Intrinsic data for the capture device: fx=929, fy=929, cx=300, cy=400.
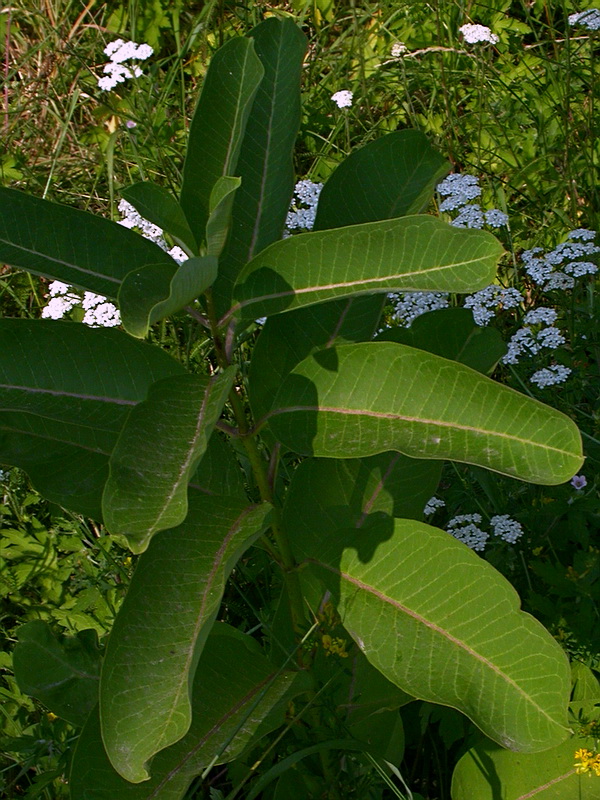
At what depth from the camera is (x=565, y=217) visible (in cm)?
329

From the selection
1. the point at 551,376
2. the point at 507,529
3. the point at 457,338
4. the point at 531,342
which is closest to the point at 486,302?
the point at 531,342

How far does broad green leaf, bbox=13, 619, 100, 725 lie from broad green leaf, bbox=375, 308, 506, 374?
0.84 meters

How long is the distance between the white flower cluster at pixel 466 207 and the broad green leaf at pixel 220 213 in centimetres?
151

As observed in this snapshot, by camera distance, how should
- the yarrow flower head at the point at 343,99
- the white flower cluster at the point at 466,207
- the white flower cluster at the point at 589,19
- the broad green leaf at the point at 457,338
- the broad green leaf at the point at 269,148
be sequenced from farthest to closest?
the yarrow flower head at the point at 343,99, the white flower cluster at the point at 589,19, the white flower cluster at the point at 466,207, the broad green leaf at the point at 457,338, the broad green leaf at the point at 269,148

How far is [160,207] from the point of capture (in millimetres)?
1328

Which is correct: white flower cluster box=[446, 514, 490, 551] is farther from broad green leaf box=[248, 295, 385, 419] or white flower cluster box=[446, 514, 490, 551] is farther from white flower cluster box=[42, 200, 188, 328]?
white flower cluster box=[42, 200, 188, 328]

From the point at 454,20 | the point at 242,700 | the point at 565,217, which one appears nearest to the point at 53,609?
the point at 242,700

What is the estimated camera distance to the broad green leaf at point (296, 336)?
1.54 m

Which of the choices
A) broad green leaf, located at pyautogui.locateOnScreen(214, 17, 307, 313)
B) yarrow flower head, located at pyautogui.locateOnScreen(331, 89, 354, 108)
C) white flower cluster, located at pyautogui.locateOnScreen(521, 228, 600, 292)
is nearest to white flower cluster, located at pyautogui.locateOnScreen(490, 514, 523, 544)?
white flower cluster, located at pyautogui.locateOnScreen(521, 228, 600, 292)

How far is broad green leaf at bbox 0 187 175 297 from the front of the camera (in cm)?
134

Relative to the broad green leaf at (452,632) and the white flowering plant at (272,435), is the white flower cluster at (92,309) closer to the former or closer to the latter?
the white flowering plant at (272,435)

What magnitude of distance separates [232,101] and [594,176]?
2.27 m

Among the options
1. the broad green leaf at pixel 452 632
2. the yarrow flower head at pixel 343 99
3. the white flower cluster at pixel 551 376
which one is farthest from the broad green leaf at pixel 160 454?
the yarrow flower head at pixel 343 99

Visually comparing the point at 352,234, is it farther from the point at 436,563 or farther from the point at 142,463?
the point at 436,563
